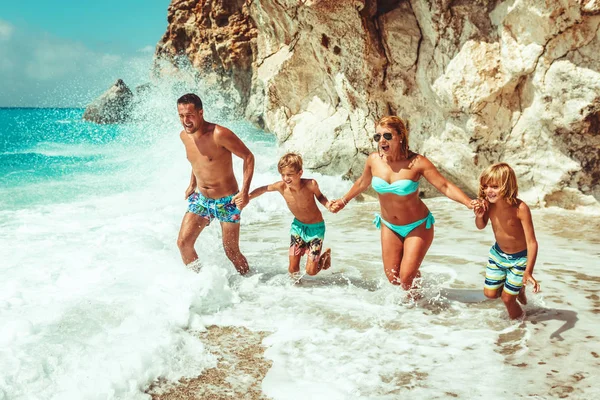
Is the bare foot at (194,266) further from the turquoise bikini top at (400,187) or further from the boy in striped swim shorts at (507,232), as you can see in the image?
the boy in striped swim shorts at (507,232)

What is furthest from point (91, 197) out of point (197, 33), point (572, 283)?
point (197, 33)

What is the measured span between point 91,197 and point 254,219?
5.42m

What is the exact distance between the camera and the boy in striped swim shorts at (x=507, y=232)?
11.6ft

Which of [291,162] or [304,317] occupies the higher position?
[291,162]

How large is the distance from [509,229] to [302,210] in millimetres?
1824

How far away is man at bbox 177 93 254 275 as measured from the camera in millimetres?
4609

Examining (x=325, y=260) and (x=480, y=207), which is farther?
(x=325, y=260)

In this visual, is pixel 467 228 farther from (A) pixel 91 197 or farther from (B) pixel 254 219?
(A) pixel 91 197

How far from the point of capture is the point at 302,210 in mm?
4785

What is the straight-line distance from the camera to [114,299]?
4.30 m

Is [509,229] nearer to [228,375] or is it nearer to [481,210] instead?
[481,210]

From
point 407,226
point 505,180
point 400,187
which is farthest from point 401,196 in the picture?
point 505,180

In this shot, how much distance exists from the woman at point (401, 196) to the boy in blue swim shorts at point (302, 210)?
0.62m

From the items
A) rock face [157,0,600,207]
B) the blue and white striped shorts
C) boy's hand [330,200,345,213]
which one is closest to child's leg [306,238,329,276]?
boy's hand [330,200,345,213]
